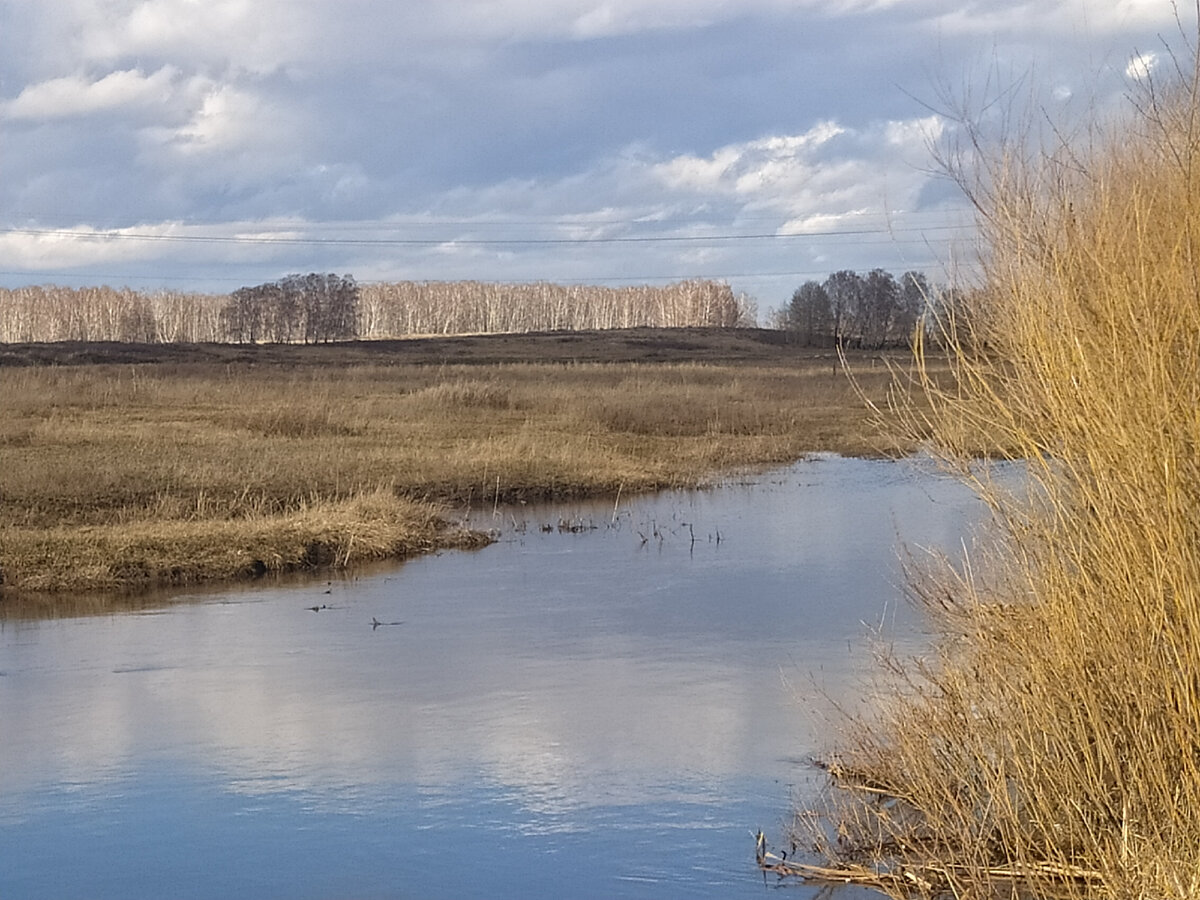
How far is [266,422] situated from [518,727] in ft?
57.9

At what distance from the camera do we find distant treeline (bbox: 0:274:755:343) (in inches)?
4225

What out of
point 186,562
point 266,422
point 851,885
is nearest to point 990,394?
point 851,885

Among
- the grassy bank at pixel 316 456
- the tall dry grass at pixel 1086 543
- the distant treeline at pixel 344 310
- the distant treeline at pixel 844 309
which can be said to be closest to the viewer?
the tall dry grass at pixel 1086 543

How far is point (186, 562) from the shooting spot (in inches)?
627

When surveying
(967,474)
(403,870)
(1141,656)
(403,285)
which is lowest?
(403,870)

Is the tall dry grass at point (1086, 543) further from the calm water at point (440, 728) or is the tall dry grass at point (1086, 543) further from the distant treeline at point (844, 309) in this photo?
the distant treeline at point (844, 309)

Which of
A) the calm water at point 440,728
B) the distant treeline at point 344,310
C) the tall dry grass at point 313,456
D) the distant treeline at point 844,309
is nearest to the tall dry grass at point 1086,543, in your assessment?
the calm water at point 440,728

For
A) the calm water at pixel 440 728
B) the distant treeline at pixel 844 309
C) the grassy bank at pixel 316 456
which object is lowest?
the calm water at pixel 440 728

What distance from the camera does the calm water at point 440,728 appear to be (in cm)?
795

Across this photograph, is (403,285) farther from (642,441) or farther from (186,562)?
(186,562)

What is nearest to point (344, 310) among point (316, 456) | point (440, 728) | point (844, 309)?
point (844, 309)

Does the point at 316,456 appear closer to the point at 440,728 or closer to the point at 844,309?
the point at 440,728

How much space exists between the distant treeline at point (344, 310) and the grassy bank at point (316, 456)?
2602 inches

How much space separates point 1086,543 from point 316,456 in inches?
673
